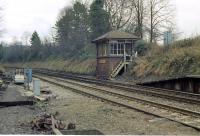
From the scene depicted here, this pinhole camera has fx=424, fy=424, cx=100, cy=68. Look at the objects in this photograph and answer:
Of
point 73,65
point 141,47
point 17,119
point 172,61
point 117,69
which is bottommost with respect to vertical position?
point 17,119

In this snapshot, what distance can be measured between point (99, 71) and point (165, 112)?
27920 millimetres

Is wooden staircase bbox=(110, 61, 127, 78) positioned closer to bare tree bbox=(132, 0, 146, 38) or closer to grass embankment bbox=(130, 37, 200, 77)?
grass embankment bbox=(130, 37, 200, 77)

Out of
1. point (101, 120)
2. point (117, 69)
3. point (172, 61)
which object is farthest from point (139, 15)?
point (101, 120)

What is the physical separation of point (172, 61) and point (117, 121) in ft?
56.1

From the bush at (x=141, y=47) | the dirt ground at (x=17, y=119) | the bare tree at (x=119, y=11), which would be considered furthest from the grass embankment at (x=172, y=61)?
the bare tree at (x=119, y=11)

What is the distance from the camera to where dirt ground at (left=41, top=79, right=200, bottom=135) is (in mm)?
11031

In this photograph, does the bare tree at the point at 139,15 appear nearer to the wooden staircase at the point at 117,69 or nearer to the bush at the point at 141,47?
the bush at the point at 141,47

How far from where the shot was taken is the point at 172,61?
29188 mm

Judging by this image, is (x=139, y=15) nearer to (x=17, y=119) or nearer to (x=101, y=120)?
(x=101, y=120)

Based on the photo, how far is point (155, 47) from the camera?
38125 mm

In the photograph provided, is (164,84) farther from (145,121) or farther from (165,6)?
(165,6)

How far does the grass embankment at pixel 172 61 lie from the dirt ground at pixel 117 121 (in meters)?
10.7

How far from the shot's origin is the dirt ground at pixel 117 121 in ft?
36.2

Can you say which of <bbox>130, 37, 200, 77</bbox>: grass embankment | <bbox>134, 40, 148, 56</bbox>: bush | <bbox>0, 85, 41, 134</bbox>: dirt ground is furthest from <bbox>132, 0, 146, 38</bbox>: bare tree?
<bbox>0, 85, 41, 134</bbox>: dirt ground
